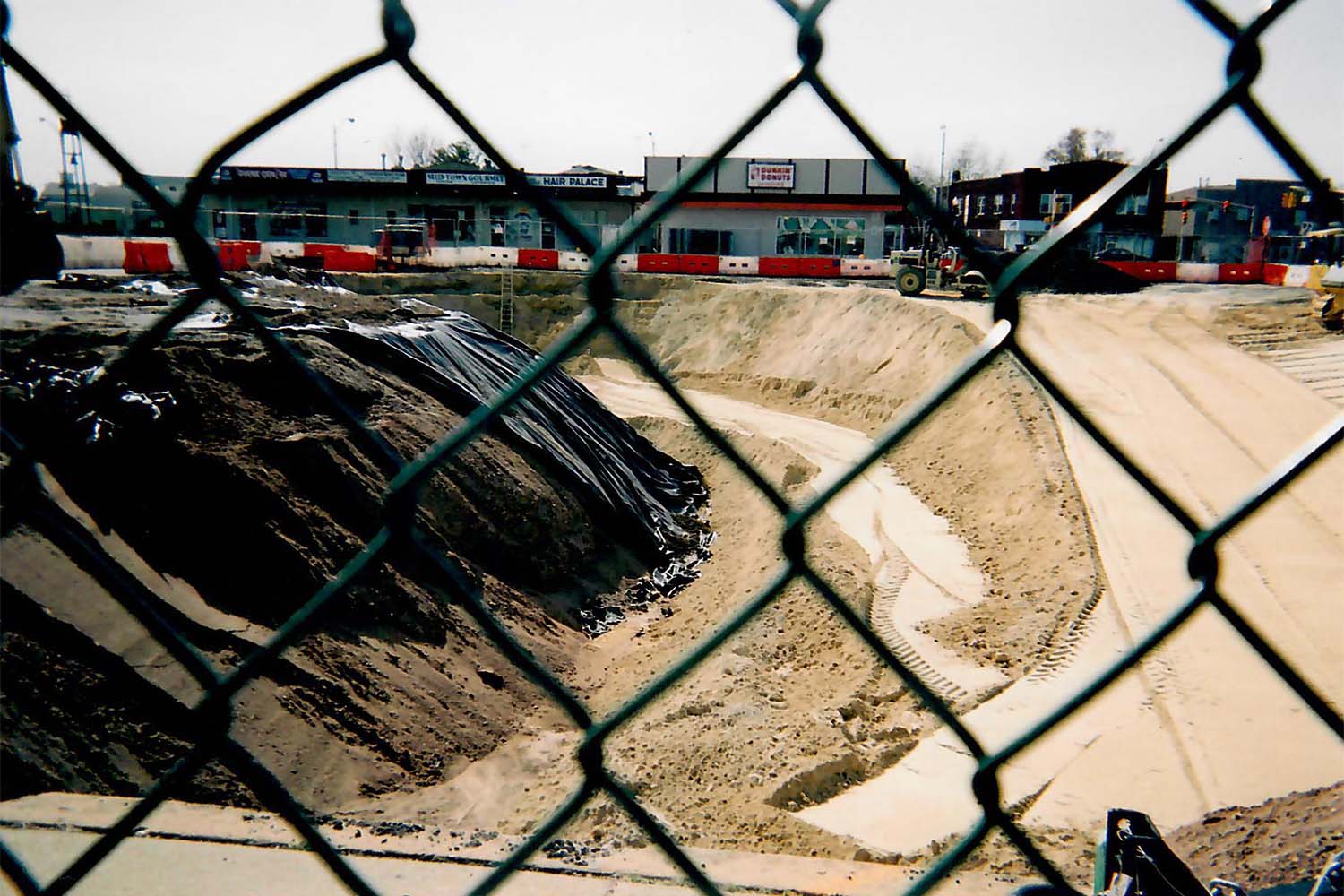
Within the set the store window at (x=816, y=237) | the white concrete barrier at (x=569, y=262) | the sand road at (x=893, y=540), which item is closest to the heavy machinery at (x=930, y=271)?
the store window at (x=816, y=237)

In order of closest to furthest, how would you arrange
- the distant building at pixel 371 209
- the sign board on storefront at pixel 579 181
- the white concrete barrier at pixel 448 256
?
1. the distant building at pixel 371 209
2. the white concrete barrier at pixel 448 256
3. the sign board on storefront at pixel 579 181

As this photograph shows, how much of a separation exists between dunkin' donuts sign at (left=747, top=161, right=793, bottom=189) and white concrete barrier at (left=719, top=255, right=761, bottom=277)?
368 cm

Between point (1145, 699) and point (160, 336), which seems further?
point (1145, 699)

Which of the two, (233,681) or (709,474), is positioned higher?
(233,681)

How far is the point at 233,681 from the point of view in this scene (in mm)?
1151

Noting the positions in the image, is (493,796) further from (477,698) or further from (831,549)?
(831,549)

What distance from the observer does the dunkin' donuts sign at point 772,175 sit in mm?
36344

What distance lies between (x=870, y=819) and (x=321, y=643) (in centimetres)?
471

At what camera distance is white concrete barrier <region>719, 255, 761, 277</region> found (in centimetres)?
3425

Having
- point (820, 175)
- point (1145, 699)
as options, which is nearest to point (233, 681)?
point (1145, 699)

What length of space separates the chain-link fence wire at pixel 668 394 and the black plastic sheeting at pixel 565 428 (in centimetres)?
1147

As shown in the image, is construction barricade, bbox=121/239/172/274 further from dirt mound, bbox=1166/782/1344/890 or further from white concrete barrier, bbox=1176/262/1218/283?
white concrete barrier, bbox=1176/262/1218/283

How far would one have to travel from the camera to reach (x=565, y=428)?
1506cm

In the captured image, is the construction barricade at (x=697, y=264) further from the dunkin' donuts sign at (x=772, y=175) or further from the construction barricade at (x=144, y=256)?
the construction barricade at (x=144, y=256)
